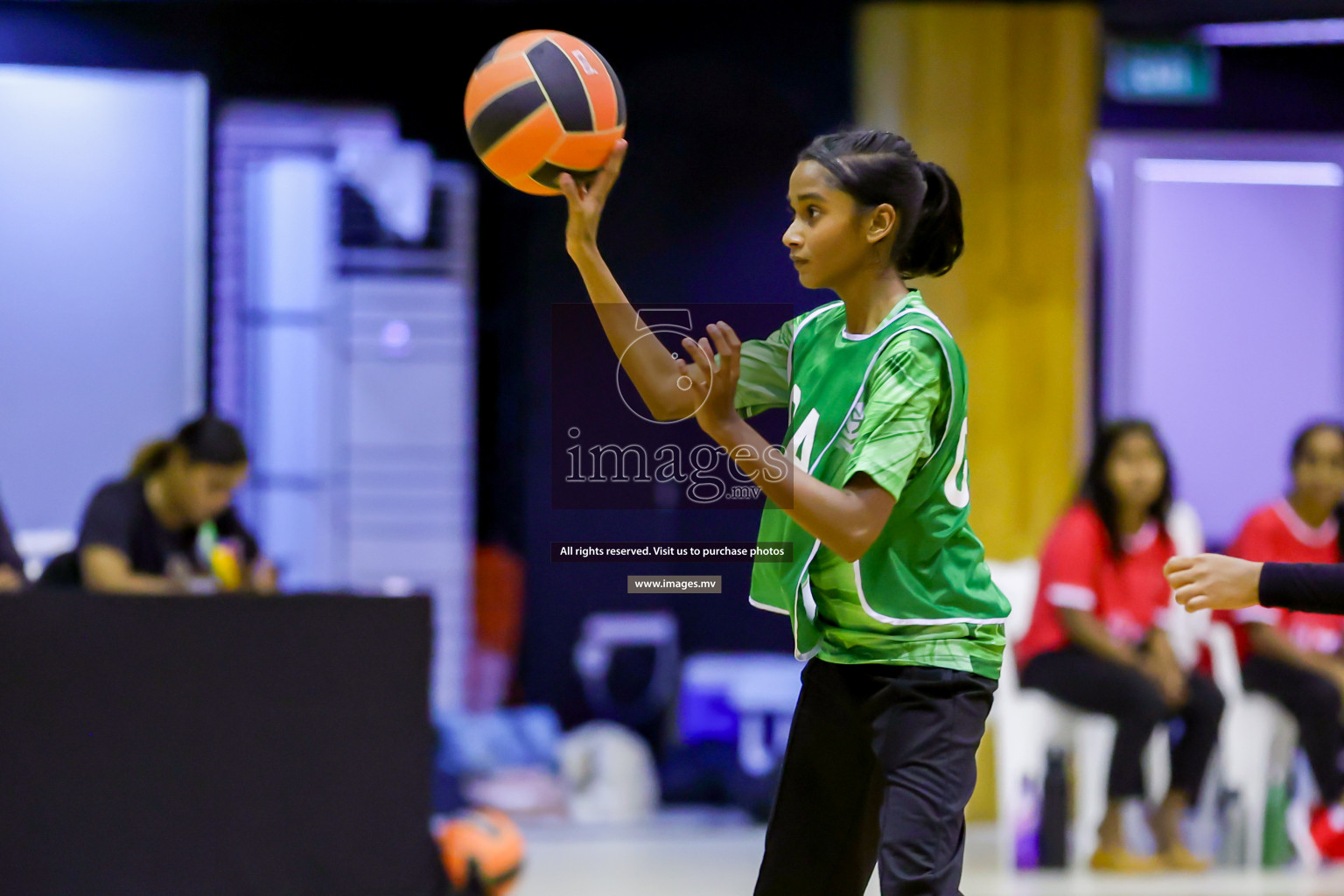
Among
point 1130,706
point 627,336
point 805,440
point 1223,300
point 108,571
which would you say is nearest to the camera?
point 627,336

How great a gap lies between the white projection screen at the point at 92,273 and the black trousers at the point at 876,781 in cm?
458

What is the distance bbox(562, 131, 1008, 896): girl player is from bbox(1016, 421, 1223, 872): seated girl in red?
9.72 ft

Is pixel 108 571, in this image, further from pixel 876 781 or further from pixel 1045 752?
pixel 1045 752

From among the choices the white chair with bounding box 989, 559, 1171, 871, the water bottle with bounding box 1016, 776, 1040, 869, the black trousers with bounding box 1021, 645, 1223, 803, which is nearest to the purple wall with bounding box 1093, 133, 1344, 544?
the black trousers with bounding box 1021, 645, 1223, 803

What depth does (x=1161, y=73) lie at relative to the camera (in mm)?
6391

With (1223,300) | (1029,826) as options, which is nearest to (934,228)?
(1029,826)

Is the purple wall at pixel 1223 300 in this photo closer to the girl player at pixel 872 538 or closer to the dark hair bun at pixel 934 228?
the dark hair bun at pixel 934 228

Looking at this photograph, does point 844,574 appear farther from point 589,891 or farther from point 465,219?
point 465,219

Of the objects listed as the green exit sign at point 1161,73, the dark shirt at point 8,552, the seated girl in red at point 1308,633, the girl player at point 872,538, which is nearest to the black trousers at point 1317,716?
the seated girl in red at point 1308,633

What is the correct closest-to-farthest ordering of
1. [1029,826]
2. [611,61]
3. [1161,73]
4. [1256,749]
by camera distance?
[1029,826] → [1256,749] → [611,61] → [1161,73]

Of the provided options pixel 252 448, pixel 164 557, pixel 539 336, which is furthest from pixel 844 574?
pixel 252 448

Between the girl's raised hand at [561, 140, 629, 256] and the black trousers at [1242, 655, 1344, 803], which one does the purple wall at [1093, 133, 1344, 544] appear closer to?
the black trousers at [1242, 655, 1344, 803]

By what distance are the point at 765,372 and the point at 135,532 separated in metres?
3.04

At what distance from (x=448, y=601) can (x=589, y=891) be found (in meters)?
2.06
